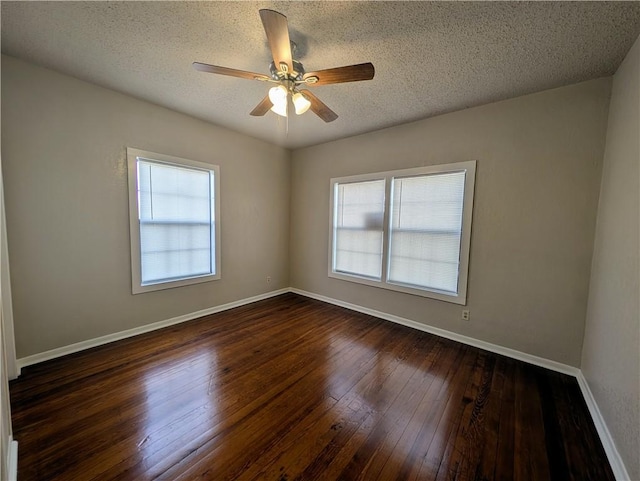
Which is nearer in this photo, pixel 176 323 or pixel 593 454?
pixel 593 454

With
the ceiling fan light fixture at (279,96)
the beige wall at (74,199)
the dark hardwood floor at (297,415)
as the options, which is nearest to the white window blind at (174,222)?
the beige wall at (74,199)

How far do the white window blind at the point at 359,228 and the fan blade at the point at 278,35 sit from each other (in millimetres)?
2184

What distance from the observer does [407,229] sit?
Result: 3297mm

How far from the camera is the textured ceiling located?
154 centimetres

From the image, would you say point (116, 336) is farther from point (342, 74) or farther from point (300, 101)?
point (342, 74)

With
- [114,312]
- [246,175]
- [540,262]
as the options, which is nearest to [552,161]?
[540,262]

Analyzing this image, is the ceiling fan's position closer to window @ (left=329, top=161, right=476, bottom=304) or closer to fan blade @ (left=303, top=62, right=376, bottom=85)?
fan blade @ (left=303, top=62, right=376, bottom=85)

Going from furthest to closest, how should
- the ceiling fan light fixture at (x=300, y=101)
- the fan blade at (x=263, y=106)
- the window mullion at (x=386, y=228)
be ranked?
the window mullion at (x=386, y=228)
the fan blade at (x=263, y=106)
the ceiling fan light fixture at (x=300, y=101)

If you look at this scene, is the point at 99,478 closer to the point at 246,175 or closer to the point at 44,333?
the point at 44,333

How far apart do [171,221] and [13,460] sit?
229 centimetres

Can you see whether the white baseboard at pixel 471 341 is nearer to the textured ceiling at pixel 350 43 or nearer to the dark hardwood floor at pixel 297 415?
the dark hardwood floor at pixel 297 415

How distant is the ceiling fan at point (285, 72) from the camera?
138 centimetres

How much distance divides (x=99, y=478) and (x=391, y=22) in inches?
122

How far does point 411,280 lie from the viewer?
329 centimetres
